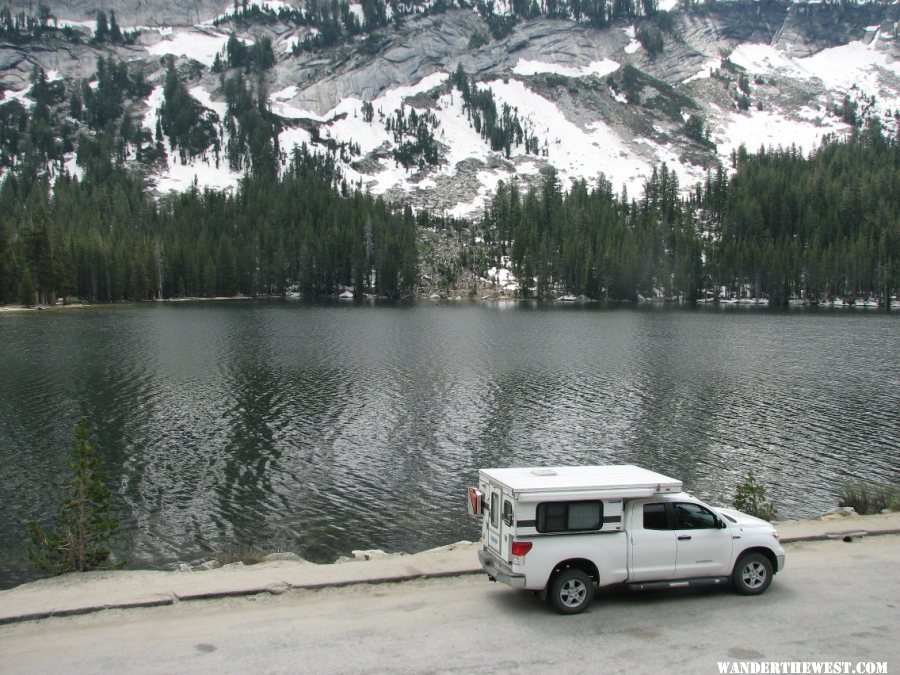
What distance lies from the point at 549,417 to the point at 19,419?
33361 mm

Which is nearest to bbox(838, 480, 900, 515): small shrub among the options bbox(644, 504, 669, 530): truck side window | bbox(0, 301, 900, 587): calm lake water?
bbox(0, 301, 900, 587): calm lake water

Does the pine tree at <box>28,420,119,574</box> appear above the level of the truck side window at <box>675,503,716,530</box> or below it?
below

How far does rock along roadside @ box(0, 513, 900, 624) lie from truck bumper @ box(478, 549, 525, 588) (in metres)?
1.78

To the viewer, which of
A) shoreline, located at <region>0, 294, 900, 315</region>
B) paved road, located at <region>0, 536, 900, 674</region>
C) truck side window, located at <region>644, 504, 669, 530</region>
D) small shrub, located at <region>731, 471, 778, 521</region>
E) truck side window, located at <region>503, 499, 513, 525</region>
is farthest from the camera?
shoreline, located at <region>0, 294, 900, 315</region>

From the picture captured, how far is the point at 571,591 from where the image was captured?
12.8m

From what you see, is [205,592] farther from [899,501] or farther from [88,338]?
[88,338]

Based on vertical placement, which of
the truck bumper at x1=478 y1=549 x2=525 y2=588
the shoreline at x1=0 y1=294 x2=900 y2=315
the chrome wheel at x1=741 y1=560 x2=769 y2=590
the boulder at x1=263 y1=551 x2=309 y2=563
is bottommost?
the boulder at x1=263 y1=551 x2=309 y2=563

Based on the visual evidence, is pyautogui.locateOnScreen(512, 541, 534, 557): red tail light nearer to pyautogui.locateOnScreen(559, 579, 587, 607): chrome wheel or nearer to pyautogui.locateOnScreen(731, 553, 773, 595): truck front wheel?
pyautogui.locateOnScreen(559, 579, 587, 607): chrome wheel

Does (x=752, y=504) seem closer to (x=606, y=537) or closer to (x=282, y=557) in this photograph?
(x=606, y=537)

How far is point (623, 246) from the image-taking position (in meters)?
184

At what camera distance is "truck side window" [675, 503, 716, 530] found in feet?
44.0

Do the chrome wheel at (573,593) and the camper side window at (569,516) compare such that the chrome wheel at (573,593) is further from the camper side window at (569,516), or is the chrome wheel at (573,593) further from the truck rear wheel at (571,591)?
the camper side window at (569,516)

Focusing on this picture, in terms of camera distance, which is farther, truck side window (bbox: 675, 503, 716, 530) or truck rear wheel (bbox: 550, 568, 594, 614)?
truck side window (bbox: 675, 503, 716, 530)

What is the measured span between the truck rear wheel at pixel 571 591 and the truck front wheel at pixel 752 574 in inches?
135
